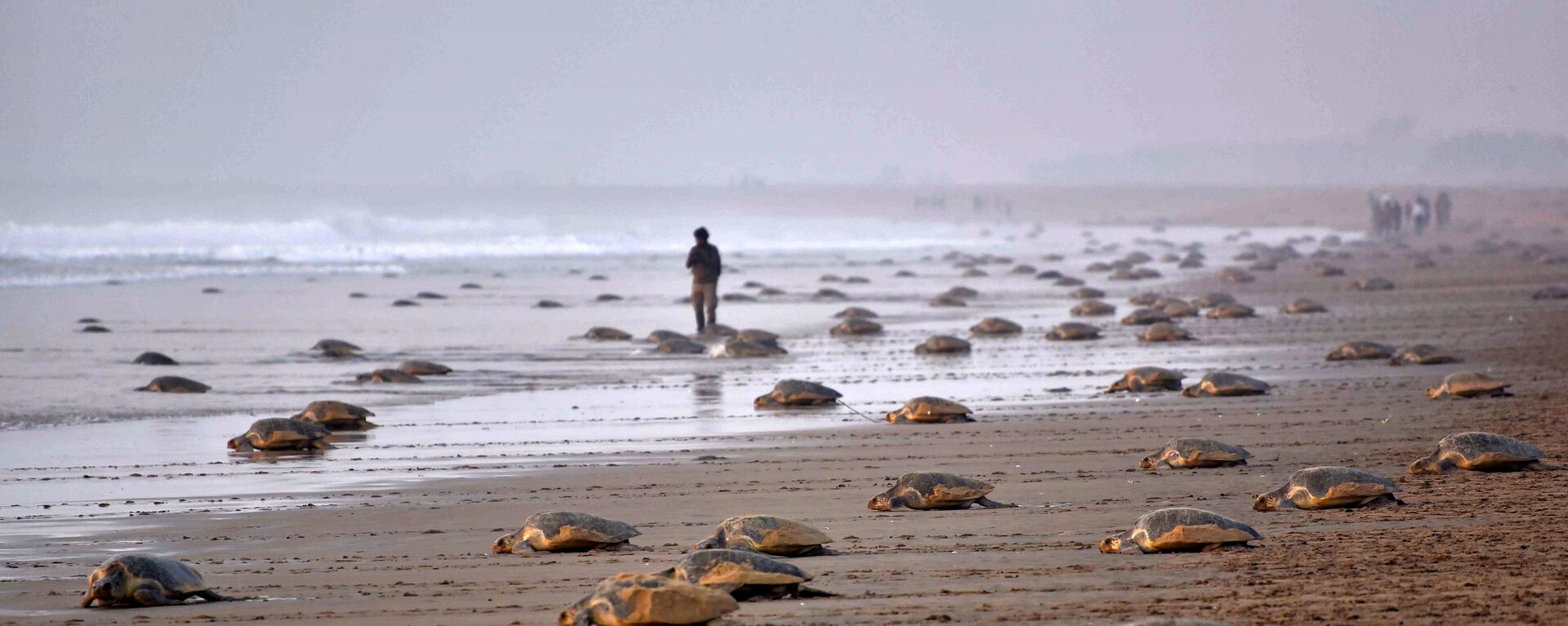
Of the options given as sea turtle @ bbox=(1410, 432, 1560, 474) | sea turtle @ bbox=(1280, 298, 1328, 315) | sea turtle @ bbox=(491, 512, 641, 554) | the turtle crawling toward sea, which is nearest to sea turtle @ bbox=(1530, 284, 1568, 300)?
sea turtle @ bbox=(1280, 298, 1328, 315)

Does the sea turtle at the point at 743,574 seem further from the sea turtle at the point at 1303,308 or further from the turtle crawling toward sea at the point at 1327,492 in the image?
the sea turtle at the point at 1303,308

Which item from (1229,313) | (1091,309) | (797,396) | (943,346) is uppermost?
(1091,309)

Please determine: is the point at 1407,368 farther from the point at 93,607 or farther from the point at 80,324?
the point at 80,324

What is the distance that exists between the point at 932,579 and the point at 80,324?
19873 mm

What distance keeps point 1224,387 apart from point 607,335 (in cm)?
985

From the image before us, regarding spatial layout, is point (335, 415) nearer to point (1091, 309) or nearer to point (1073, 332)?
point (1073, 332)

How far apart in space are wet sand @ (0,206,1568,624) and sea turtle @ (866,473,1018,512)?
9 cm

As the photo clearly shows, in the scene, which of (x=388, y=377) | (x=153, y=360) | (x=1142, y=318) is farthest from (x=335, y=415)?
(x=1142, y=318)

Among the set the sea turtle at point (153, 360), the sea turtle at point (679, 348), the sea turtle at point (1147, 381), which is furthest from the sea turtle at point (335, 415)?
the sea turtle at point (679, 348)

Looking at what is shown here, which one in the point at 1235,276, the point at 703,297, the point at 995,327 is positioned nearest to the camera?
the point at 995,327

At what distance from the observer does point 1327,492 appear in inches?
335

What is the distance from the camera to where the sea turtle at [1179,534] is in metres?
7.46

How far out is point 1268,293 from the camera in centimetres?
2992

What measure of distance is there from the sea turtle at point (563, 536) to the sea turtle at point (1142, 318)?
1577cm
